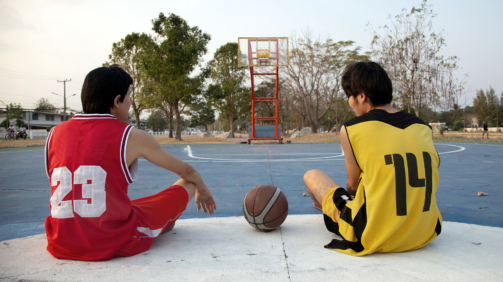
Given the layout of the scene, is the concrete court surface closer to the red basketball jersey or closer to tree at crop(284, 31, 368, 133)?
the red basketball jersey

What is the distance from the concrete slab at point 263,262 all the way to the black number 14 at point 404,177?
1.19ft

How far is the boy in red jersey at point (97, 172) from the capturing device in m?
1.70

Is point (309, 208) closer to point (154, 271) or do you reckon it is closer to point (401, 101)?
point (154, 271)

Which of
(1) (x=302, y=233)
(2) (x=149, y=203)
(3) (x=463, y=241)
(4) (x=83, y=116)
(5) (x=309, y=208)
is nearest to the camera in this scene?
(4) (x=83, y=116)

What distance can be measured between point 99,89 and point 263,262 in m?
1.40

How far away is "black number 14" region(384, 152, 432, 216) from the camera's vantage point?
5.68ft

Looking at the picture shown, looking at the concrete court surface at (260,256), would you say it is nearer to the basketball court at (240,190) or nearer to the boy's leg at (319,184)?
the basketball court at (240,190)

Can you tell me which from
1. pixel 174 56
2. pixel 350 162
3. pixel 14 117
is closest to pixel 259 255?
pixel 350 162

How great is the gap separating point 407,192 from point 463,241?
34.5 inches

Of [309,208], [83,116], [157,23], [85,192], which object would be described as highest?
[157,23]

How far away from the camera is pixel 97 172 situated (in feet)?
5.56

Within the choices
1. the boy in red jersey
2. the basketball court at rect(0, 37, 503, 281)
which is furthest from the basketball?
the boy in red jersey

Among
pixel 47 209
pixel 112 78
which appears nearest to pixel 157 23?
pixel 47 209

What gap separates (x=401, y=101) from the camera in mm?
23031
